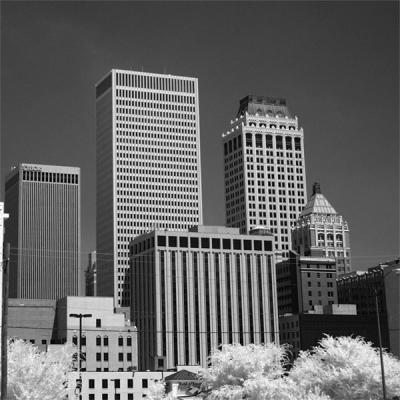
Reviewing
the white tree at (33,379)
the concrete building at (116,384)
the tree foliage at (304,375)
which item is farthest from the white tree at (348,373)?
the concrete building at (116,384)

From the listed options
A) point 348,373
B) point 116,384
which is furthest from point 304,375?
point 116,384

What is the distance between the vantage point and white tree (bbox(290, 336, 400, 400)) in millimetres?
91188

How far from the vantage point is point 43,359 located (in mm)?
79062

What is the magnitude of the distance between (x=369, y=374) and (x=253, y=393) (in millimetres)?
12415

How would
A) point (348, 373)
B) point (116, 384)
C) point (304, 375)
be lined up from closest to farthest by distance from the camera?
point (348, 373)
point (304, 375)
point (116, 384)

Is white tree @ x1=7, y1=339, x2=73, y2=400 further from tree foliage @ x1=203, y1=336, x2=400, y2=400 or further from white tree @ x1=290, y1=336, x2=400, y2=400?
white tree @ x1=290, y1=336, x2=400, y2=400

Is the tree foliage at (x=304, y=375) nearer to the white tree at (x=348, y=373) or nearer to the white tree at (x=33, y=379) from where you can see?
the white tree at (x=348, y=373)

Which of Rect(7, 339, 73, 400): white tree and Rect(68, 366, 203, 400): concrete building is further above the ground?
Rect(7, 339, 73, 400): white tree

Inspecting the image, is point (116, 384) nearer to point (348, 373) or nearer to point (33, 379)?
point (348, 373)

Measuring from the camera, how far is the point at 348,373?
306 feet

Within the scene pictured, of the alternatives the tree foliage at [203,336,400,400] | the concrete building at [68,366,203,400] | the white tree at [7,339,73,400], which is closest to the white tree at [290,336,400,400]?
the tree foliage at [203,336,400,400]

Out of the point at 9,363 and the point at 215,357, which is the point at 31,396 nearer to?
the point at 9,363

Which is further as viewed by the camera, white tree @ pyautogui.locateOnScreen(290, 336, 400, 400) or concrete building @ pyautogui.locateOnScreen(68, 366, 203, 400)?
concrete building @ pyautogui.locateOnScreen(68, 366, 203, 400)

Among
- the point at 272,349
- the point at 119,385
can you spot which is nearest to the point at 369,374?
the point at 272,349
